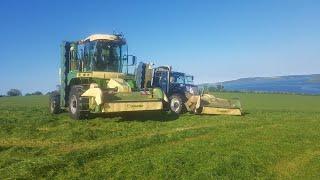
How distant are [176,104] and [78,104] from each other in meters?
6.00

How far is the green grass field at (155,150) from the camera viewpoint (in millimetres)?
8516

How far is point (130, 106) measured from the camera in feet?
54.9

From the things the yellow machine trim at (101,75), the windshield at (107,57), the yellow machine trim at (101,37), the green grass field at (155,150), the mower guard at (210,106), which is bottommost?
the green grass field at (155,150)

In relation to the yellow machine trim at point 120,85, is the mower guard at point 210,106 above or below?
below

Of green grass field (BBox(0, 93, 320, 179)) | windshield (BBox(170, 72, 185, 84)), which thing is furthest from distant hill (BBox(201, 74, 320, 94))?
green grass field (BBox(0, 93, 320, 179))

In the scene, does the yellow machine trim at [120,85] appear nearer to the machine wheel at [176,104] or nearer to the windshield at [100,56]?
the windshield at [100,56]

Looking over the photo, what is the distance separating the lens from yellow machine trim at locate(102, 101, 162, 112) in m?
16.2

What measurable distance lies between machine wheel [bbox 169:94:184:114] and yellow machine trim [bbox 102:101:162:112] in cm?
414

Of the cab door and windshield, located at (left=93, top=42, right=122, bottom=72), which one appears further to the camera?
the cab door

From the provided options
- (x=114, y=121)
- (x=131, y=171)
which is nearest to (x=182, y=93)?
(x=114, y=121)

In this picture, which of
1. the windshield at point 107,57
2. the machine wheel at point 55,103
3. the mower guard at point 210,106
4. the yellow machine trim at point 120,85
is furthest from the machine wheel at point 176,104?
the machine wheel at point 55,103

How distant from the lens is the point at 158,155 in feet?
32.6

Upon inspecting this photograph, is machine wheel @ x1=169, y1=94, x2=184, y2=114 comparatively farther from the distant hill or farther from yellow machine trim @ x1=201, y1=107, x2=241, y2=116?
the distant hill

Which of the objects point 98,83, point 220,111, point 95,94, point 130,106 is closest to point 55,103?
point 98,83
